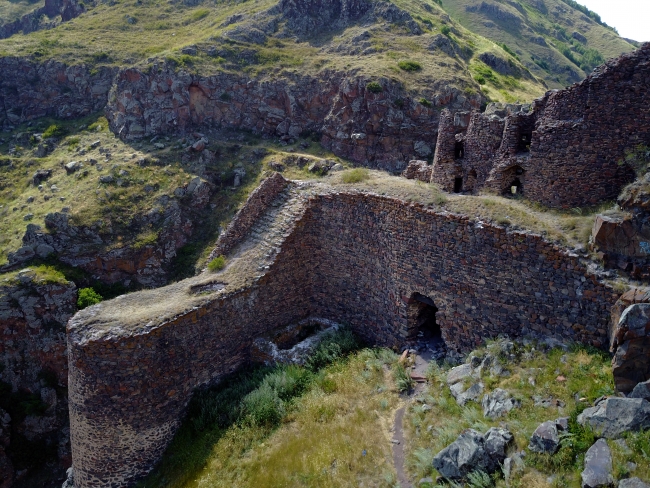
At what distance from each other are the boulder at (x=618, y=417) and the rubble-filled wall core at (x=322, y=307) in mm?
2155

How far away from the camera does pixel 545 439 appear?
7.24 metres

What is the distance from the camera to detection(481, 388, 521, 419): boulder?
8516mm

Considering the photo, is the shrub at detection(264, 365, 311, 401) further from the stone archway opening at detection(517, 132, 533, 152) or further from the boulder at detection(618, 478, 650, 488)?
the stone archway opening at detection(517, 132, 533, 152)

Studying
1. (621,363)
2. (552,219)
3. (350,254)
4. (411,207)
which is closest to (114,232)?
(350,254)

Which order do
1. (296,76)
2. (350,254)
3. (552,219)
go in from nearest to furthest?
(552,219) < (350,254) < (296,76)

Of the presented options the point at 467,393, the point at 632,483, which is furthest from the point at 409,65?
the point at 632,483

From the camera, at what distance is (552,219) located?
34.7 ft

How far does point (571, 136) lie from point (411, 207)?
154 inches

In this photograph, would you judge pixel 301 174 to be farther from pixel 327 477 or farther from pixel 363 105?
pixel 327 477

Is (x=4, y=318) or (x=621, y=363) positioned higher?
(x=621, y=363)

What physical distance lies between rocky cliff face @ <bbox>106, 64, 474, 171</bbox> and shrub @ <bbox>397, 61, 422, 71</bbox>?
8.41ft

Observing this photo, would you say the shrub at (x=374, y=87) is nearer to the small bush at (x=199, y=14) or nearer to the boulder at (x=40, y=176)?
the boulder at (x=40, y=176)

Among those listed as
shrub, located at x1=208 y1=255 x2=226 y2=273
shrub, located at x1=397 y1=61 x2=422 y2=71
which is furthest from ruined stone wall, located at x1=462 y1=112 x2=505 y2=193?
shrub, located at x1=397 y1=61 x2=422 y2=71

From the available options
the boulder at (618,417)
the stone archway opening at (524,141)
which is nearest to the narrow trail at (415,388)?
the boulder at (618,417)
